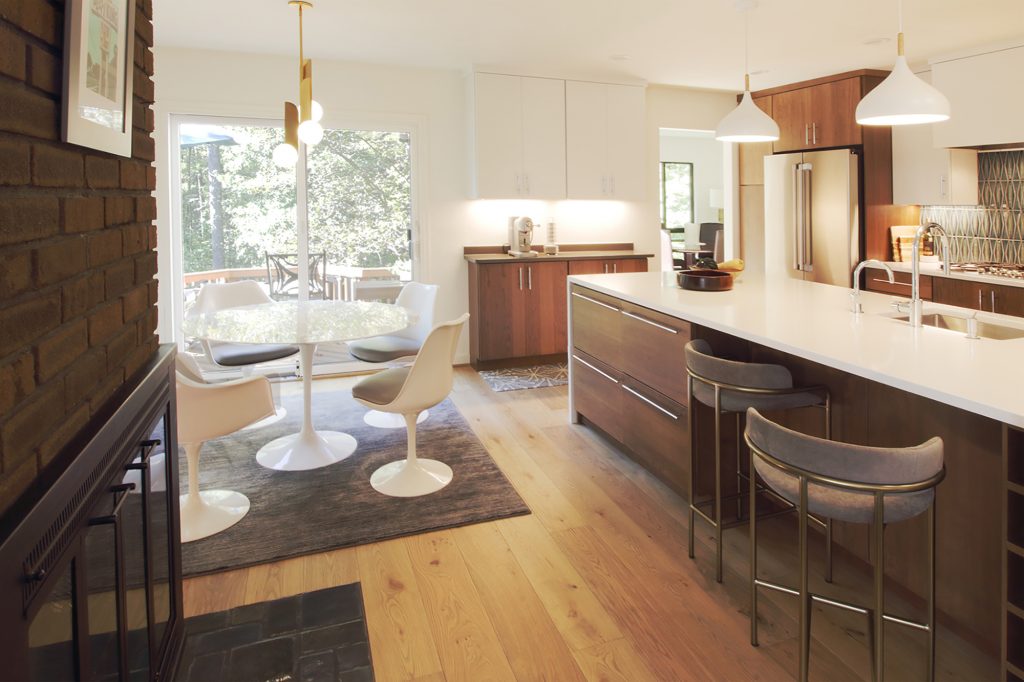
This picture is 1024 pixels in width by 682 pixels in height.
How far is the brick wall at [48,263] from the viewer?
0.91 m

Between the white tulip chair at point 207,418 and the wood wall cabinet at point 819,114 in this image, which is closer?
the white tulip chair at point 207,418

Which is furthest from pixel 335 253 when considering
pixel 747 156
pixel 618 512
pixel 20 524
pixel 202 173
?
pixel 20 524

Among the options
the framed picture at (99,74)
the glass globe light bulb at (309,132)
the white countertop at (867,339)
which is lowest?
the white countertop at (867,339)

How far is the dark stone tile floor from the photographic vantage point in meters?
1.94

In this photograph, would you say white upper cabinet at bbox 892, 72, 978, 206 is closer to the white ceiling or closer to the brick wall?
the white ceiling

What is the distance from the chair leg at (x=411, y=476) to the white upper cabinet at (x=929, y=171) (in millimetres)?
4404

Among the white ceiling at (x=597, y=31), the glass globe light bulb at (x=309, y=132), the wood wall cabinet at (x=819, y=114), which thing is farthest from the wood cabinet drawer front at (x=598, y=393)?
the wood wall cabinet at (x=819, y=114)

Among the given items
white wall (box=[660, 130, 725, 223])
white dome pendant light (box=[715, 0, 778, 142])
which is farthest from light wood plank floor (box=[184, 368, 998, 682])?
white wall (box=[660, 130, 725, 223])

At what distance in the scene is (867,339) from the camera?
7.09 ft

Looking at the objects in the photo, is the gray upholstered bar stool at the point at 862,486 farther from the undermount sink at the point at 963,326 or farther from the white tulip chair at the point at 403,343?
the white tulip chair at the point at 403,343

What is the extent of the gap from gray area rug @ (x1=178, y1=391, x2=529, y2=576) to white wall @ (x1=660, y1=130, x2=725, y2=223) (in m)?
7.36

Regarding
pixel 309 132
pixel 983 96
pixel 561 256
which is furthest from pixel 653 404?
pixel 983 96

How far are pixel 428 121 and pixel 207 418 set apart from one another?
3.73 meters

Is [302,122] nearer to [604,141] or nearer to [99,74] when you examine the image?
[99,74]
